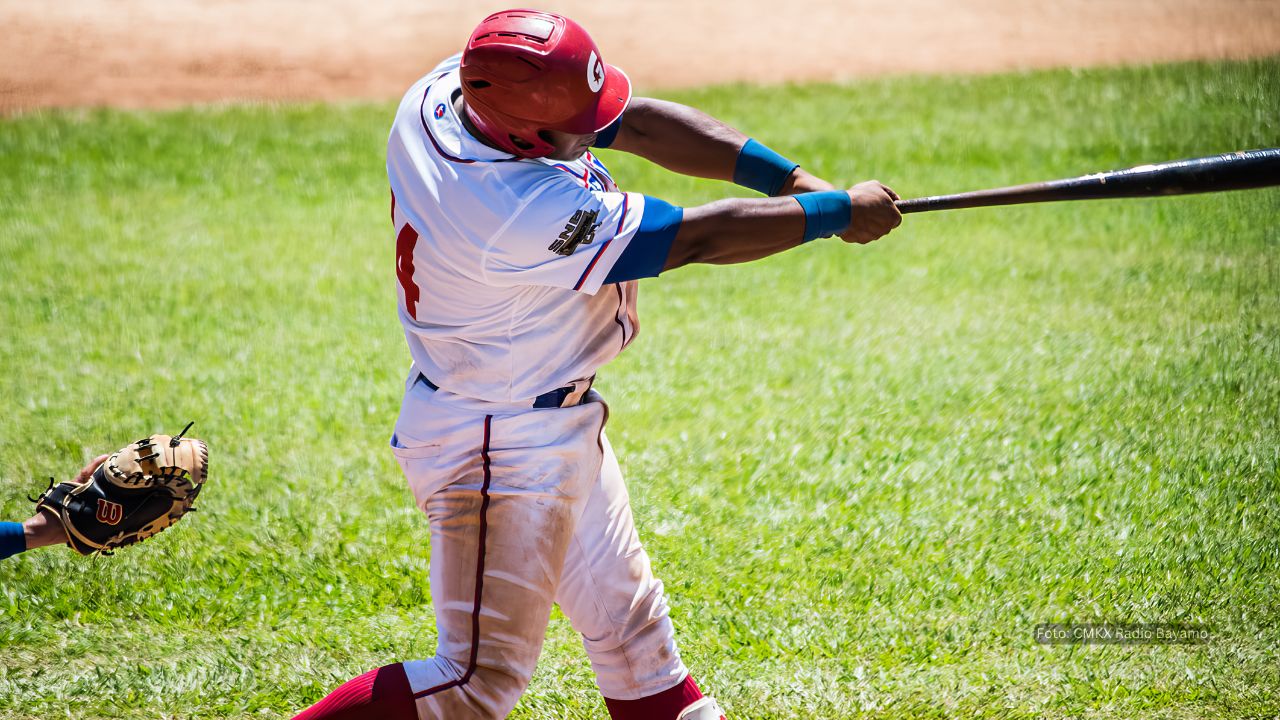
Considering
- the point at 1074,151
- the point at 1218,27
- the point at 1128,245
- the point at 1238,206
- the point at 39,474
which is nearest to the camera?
the point at 39,474

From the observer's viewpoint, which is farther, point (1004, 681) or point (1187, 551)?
point (1187, 551)

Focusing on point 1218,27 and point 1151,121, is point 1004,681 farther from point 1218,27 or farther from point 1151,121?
point 1218,27

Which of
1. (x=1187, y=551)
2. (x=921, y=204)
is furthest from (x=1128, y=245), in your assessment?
(x=921, y=204)

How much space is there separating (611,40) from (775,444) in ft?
39.4

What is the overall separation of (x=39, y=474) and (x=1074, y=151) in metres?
8.84

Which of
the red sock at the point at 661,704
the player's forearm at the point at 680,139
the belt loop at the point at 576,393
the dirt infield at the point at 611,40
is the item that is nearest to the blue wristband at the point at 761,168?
the player's forearm at the point at 680,139

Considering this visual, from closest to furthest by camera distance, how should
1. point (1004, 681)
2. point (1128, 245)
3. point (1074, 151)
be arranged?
point (1004, 681), point (1128, 245), point (1074, 151)

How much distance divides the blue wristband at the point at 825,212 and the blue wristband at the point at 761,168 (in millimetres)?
506

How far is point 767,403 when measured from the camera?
6.54 metres

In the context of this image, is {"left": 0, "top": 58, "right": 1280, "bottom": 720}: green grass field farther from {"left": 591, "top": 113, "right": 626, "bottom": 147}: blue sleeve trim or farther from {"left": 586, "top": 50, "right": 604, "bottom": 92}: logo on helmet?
{"left": 586, "top": 50, "right": 604, "bottom": 92}: logo on helmet

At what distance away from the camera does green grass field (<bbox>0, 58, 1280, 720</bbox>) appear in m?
4.30

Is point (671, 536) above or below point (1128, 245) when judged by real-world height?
below

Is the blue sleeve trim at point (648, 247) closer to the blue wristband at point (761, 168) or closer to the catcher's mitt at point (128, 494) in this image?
the blue wristband at point (761, 168)

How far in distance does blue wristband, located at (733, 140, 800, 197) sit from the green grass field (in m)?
1.67
